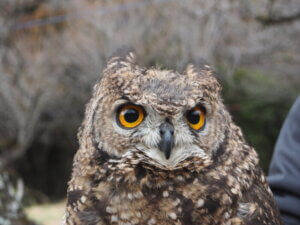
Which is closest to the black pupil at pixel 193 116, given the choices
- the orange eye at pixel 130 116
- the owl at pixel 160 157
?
the owl at pixel 160 157

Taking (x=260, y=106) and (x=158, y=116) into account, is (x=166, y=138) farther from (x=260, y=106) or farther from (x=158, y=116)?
(x=260, y=106)

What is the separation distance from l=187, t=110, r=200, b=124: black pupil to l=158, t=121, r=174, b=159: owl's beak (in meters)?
0.08

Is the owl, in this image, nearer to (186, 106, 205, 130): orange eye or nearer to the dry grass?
(186, 106, 205, 130): orange eye

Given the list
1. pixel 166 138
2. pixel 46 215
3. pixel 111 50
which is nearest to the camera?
pixel 166 138

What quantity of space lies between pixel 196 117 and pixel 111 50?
778cm

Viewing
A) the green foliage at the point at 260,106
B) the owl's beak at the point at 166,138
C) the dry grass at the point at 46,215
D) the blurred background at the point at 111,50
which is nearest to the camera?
the owl's beak at the point at 166,138

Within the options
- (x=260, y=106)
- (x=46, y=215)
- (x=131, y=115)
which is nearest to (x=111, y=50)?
(x=46, y=215)

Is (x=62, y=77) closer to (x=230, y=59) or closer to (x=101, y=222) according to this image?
(x=230, y=59)

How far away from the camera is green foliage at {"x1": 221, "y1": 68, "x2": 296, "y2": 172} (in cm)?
1134

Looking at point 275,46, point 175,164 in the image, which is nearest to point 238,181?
point 175,164

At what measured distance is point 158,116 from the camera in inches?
63.7

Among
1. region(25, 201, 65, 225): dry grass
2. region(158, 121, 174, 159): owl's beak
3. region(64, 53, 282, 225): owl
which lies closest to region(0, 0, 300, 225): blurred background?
region(25, 201, 65, 225): dry grass

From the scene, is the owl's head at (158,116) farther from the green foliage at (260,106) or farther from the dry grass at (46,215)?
the green foliage at (260,106)

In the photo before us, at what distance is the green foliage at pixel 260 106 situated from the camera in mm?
11344
